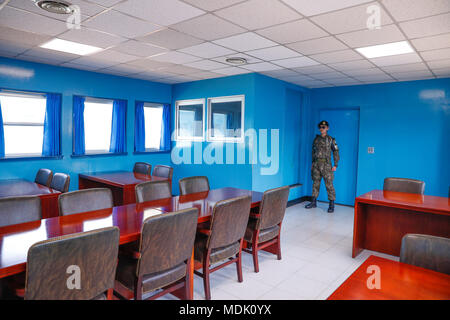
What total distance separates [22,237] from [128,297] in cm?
78

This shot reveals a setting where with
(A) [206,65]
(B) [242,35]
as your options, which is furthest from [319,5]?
(A) [206,65]

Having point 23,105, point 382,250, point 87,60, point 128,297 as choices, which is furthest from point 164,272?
point 23,105

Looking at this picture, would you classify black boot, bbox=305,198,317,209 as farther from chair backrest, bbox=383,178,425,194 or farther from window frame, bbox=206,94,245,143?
chair backrest, bbox=383,178,425,194

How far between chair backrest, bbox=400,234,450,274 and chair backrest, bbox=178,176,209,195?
2383mm

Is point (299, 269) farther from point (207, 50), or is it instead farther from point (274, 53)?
point (207, 50)

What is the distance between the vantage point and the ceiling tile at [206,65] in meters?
4.42

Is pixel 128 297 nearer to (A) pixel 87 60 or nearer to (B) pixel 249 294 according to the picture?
(B) pixel 249 294

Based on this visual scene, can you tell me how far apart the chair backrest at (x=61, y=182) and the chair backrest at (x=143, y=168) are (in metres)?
1.60

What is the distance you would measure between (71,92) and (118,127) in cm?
102

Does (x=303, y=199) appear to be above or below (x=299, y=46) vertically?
below

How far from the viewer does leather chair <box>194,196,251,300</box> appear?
2352mm

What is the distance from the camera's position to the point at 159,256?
1944 mm

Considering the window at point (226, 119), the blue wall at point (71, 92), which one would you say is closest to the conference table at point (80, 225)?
the window at point (226, 119)

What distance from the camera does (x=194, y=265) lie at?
245 centimetres
